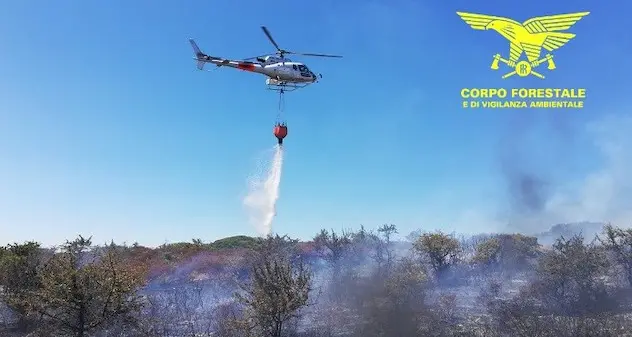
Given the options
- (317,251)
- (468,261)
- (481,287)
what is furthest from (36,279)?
(468,261)

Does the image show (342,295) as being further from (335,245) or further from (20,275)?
(20,275)

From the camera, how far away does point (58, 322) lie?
30.4 meters

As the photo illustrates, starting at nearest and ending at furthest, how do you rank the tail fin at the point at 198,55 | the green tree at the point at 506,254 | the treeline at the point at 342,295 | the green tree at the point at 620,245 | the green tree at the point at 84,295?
the green tree at the point at 84,295
the treeline at the point at 342,295
the tail fin at the point at 198,55
the green tree at the point at 620,245
the green tree at the point at 506,254

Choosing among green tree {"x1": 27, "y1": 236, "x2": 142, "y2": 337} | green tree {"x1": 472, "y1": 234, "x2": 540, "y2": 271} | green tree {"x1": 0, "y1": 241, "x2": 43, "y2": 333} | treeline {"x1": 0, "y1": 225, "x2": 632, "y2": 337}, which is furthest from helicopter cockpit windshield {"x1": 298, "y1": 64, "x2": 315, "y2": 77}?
green tree {"x1": 472, "y1": 234, "x2": 540, "y2": 271}

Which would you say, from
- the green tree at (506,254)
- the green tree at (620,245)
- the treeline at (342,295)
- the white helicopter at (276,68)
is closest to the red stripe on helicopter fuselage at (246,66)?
the white helicopter at (276,68)

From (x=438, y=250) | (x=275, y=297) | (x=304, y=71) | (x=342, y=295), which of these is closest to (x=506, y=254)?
(x=438, y=250)

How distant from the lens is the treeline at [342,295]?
99.0ft

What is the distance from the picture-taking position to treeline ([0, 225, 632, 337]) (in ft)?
99.0

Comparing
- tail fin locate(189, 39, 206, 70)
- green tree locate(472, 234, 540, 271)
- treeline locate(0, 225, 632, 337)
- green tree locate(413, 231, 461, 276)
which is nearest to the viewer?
treeline locate(0, 225, 632, 337)

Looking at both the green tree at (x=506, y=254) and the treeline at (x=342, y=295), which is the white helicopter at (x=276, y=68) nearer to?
the treeline at (x=342, y=295)

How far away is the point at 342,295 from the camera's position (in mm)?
50500

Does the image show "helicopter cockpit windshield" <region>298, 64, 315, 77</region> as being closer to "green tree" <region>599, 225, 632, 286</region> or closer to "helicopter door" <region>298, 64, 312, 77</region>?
"helicopter door" <region>298, 64, 312, 77</region>

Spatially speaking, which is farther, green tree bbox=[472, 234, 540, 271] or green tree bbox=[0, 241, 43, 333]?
green tree bbox=[472, 234, 540, 271]

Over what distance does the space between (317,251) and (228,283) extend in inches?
695
